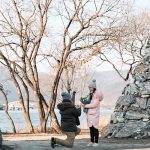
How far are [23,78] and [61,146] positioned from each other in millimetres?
13959

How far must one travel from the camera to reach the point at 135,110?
16.1 metres

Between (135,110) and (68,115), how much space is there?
4.31 m

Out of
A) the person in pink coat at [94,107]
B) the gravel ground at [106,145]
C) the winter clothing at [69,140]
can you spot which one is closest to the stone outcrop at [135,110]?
the gravel ground at [106,145]

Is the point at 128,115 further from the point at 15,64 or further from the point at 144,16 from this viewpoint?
the point at 144,16

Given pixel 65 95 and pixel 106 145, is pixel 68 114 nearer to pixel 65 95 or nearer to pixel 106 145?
pixel 65 95

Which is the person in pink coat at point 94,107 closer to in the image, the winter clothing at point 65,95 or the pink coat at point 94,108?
the pink coat at point 94,108

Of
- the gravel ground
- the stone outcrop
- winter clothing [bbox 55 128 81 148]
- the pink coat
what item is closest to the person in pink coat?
the pink coat

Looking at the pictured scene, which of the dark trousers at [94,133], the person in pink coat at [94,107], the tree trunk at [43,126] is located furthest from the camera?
the tree trunk at [43,126]

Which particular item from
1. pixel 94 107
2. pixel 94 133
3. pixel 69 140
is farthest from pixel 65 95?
pixel 94 133

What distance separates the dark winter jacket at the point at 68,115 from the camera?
1236 centimetres

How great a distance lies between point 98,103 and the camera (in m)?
12.9

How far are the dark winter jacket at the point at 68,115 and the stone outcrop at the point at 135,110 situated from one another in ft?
11.6

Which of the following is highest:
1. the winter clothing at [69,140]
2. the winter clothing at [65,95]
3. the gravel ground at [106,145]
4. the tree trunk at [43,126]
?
Result: the winter clothing at [65,95]

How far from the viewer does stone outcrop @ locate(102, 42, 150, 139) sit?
15.6 meters
